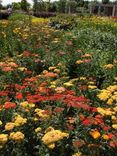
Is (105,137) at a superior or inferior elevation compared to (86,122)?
inferior

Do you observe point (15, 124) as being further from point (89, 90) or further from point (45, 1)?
point (45, 1)

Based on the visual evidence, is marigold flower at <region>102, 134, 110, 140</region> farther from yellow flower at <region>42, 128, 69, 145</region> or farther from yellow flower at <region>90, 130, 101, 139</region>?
yellow flower at <region>42, 128, 69, 145</region>

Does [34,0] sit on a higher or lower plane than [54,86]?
lower

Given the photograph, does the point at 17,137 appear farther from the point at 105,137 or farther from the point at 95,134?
the point at 105,137

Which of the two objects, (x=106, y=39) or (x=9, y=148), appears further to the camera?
(x=106, y=39)

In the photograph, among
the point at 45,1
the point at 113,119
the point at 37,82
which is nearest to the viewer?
the point at 113,119

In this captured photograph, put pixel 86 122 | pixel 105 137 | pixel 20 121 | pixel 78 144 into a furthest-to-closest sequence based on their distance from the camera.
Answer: pixel 20 121, pixel 86 122, pixel 105 137, pixel 78 144

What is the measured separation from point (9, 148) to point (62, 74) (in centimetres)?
337

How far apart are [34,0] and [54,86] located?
4263cm

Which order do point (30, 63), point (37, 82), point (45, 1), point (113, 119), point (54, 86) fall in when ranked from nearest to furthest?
point (113, 119), point (54, 86), point (37, 82), point (30, 63), point (45, 1)

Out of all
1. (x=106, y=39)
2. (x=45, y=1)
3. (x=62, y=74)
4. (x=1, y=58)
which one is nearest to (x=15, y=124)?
(x=62, y=74)

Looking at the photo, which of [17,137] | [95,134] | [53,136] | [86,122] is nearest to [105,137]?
[95,134]

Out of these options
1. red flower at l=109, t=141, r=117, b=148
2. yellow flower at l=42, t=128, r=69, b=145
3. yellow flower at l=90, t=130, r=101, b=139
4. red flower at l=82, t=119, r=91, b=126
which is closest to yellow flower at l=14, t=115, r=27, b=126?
yellow flower at l=42, t=128, r=69, b=145

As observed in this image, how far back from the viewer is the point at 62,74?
315 inches
